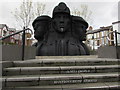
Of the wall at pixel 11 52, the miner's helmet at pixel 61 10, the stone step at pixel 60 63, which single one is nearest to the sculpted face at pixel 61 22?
the miner's helmet at pixel 61 10

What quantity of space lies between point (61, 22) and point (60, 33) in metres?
0.74

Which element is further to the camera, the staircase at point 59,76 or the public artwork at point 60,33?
the public artwork at point 60,33

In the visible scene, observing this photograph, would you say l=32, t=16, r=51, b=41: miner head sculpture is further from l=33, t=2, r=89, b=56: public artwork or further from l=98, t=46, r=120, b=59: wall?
l=98, t=46, r=120, b=59: wall

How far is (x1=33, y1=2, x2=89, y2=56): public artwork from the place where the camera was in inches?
308

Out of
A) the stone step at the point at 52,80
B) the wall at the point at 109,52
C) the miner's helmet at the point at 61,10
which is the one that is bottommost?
the stone step at the point at 52,80

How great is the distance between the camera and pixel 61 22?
789 centimetres

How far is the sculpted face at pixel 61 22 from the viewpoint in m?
7.88

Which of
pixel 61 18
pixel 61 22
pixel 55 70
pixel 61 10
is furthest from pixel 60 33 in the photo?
pixel 55 70

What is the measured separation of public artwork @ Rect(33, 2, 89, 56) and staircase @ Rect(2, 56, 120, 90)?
402cm

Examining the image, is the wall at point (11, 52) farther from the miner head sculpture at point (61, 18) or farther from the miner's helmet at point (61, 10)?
the miner's helmet at point (61, 10)

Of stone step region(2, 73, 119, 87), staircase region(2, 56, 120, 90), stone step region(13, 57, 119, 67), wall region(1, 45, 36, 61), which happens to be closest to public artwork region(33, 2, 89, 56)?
wall region(1, 45, 36, 61)

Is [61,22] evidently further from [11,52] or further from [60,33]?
[11,52]

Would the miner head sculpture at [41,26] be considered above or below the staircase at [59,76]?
above

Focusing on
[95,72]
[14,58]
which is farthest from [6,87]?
[95,72]
